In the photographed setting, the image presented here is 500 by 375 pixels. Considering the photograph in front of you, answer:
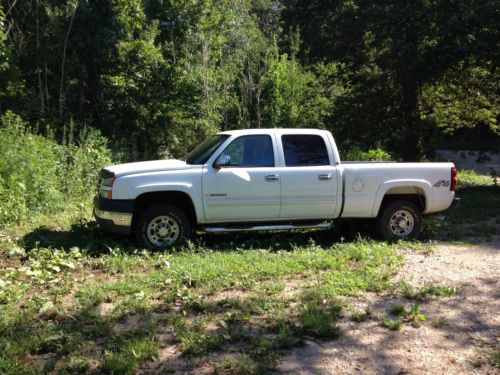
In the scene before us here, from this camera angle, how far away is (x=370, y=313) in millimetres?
5121

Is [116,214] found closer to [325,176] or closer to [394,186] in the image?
[325,176]

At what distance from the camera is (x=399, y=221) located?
26.9 feet

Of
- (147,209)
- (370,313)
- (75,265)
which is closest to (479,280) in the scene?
(370,313)

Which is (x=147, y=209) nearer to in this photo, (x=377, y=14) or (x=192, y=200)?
(x=192, y=200)

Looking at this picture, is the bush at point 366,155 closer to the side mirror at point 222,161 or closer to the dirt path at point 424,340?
the side mirror at point 222,161

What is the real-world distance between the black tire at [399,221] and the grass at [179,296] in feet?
1.25

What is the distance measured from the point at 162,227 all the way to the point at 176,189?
0.60 meters

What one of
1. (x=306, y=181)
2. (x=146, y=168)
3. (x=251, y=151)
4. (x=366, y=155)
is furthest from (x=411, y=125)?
(x=146, y=168)

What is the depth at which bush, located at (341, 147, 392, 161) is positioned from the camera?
15.4 m

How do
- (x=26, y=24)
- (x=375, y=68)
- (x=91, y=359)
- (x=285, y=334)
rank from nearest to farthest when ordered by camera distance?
(x=91, y=359), (x=285, y=334), (x=26, y=24), (x=375, y=68)

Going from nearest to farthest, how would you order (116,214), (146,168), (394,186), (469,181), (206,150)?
(116,214), (146,168), (206,150), (394,186), (469,181)

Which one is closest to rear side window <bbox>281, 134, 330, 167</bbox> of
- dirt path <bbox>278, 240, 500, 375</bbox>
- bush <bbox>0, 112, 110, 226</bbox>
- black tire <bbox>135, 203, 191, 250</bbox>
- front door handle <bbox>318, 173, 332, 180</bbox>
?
front door handle <bbox>318, 173, 332, 180</bbox>

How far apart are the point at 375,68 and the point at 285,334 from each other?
1427 cm

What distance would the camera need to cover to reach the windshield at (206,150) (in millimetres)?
7582
